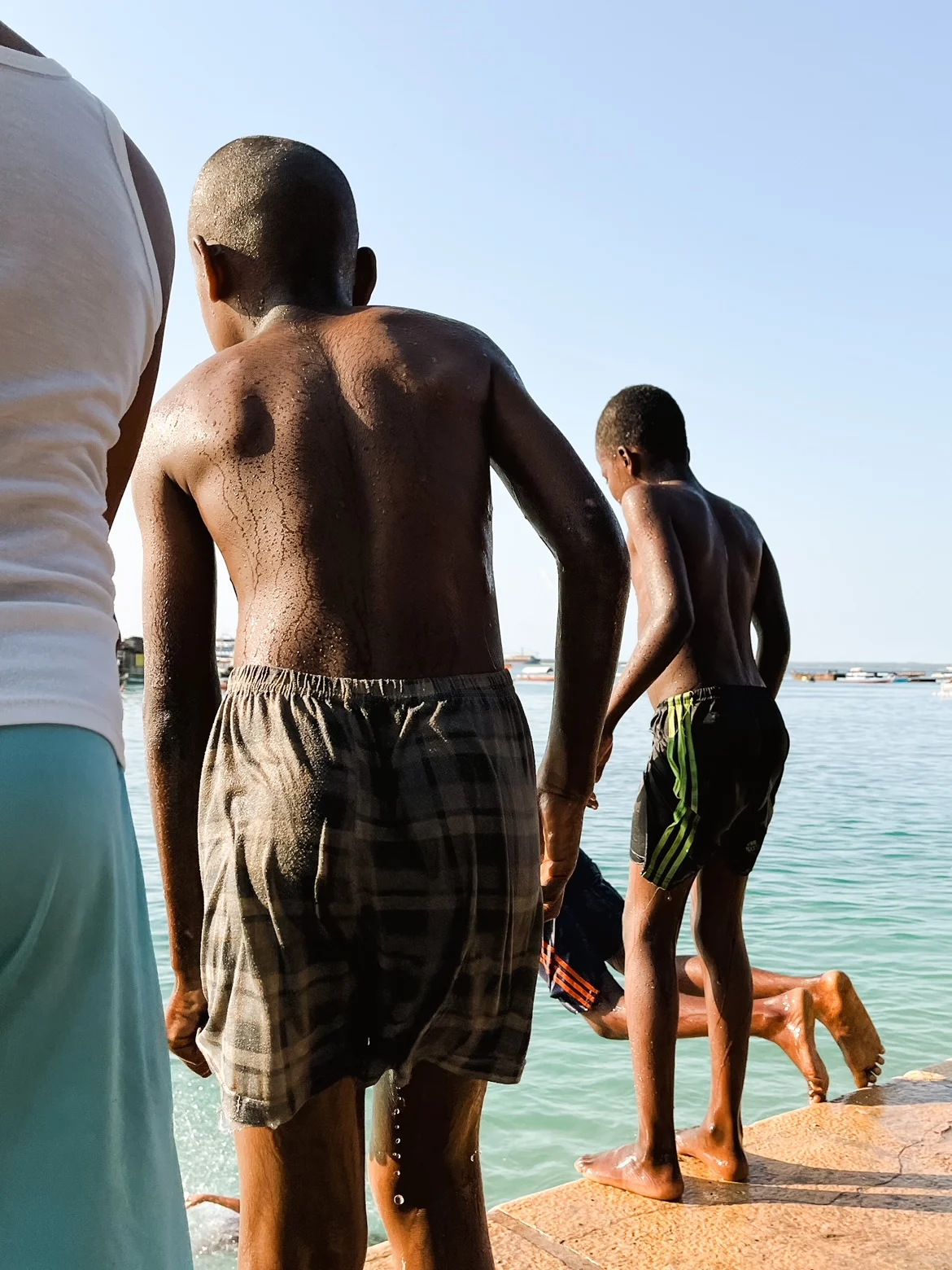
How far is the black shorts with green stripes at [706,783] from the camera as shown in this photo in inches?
133

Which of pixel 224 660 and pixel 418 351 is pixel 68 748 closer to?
pixel 418 351

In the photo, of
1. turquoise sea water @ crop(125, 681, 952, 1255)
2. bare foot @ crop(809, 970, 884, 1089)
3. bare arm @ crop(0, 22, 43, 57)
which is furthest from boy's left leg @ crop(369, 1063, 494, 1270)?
bare foot @ crop(809, 970, 884, 1089)

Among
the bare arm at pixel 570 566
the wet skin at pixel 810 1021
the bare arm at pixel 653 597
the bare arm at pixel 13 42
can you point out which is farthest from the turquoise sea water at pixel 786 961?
the bare arm at pixel 13 42

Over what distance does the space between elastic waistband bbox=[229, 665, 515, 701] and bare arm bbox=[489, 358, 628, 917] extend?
0.79 feet

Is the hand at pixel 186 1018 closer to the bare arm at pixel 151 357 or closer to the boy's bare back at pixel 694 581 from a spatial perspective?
the bare arm at pixel 151 357

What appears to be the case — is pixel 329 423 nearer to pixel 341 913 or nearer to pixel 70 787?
pixel 341 913

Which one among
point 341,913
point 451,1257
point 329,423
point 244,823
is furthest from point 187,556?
point 451,1257

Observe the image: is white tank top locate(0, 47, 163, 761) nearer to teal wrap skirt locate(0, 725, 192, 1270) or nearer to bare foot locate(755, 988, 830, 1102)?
teal wrap skirt locate(0, 725, 192, 1270)

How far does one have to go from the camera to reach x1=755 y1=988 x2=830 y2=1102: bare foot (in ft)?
12.8

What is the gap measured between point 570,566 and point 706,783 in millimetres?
1604

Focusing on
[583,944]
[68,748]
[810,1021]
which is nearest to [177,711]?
[68,748]

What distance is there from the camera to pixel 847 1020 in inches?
159

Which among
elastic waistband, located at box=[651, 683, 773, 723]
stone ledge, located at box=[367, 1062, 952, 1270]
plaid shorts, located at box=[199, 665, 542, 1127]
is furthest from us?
elastic waistband, located at box=[651, 683, 773, 723]

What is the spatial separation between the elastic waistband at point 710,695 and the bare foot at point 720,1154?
1.21m
